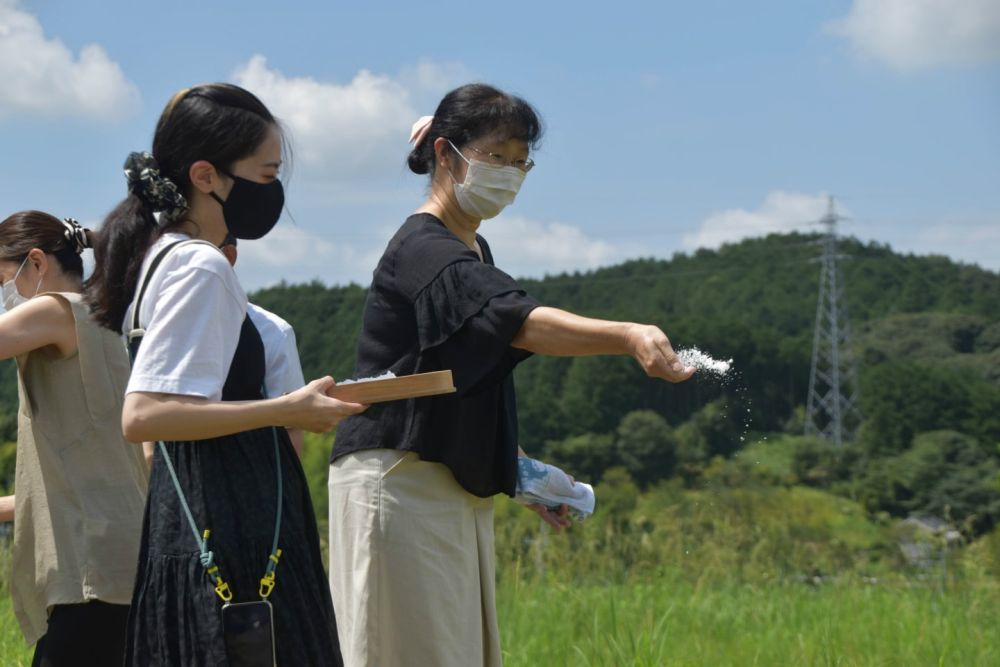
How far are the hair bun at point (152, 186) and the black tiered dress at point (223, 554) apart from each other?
0.27 metres

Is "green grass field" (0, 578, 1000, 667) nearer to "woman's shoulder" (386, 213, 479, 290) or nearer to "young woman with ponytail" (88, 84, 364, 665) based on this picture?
"woman's shoulder" (386, 213, 479, 290)

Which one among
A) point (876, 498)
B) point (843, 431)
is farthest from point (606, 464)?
point (843, 431)

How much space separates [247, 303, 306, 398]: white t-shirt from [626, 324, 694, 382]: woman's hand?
35.7 inches

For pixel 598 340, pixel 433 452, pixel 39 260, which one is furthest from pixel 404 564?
pixel 39 260

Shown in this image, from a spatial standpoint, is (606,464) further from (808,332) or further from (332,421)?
(332,421)

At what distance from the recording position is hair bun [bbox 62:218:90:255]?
345 cm

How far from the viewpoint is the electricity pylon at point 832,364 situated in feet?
159

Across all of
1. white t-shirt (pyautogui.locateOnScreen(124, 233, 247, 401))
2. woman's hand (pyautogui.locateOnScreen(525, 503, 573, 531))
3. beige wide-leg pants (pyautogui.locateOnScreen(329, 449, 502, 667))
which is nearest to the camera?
white t-shirt (pyautogui.locateOnScreen(124, 233, 247, 401))

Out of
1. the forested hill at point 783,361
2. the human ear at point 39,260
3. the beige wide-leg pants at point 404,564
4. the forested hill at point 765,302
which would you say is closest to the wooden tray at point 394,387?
the beige wide-leg pants at point 404,564

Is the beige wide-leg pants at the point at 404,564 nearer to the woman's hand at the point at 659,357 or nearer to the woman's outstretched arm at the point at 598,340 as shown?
the woman's outstretched arm at the point at 598,340

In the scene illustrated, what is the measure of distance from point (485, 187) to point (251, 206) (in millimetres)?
724

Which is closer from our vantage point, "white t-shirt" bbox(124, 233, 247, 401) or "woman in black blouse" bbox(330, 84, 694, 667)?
"white t-shirt" bbox(124, 233, 247, 401)

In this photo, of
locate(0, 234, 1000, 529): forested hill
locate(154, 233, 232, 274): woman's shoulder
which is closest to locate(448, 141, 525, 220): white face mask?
locate(154, 233, 232, 274): woman's shoulder

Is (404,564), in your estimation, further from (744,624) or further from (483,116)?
(744,624)
